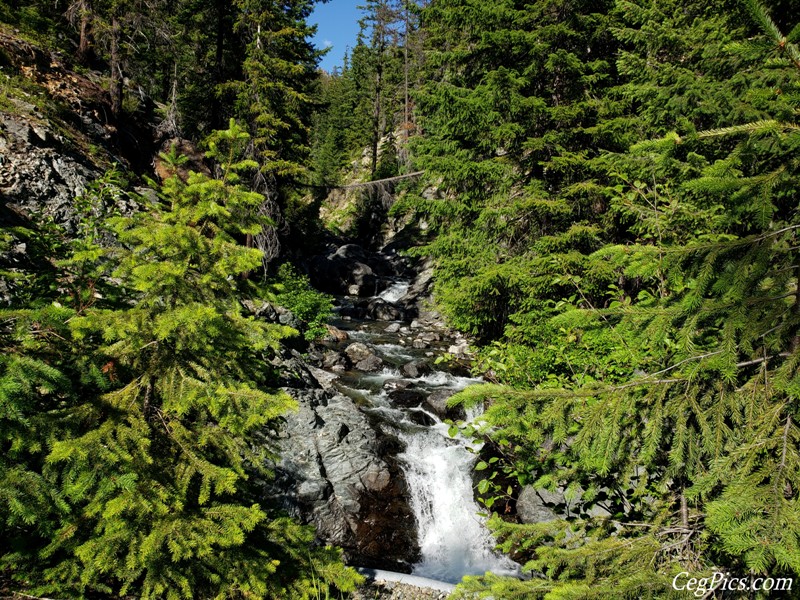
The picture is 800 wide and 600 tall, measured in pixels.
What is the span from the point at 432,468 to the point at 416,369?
526 cm

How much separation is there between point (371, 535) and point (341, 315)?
16.9m

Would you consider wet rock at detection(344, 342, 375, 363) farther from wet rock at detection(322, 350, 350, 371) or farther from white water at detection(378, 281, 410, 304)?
white water at detection(378, 281, 410, 304)

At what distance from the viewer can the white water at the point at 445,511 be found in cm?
813

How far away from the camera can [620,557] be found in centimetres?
239

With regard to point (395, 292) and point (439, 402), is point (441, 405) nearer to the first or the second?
point (439, 402)

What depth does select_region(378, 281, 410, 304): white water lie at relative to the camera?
2905 cm

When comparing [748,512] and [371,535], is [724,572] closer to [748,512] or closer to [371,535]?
[748,512]

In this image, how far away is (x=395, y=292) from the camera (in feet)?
97.6

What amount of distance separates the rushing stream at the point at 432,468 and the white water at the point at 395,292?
44.1 feet

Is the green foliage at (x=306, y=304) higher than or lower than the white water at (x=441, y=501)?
higher

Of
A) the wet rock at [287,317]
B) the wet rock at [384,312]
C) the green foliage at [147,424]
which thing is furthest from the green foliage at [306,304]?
the wet rock at [384,312]

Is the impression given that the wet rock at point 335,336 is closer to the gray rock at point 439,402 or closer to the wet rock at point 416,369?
the wet rock at point 416,369

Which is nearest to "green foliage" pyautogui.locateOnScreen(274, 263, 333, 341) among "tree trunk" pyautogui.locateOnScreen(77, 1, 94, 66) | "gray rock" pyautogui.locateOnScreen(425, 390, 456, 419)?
"gray rock" pyautogui.locateOnScreen(425, 390, 456, 419)

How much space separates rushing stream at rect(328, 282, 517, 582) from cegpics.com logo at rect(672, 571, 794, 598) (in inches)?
139
